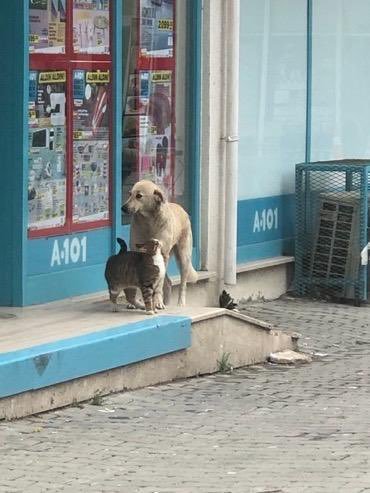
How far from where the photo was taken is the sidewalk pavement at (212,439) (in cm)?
664

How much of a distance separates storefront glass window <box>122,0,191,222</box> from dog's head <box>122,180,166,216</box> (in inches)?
55.2

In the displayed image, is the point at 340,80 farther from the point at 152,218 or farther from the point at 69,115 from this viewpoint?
the point at 152,218

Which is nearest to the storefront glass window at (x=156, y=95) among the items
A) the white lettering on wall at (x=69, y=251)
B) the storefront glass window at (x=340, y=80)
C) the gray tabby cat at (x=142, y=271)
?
the white lettering on wall at (x=69, y=251)

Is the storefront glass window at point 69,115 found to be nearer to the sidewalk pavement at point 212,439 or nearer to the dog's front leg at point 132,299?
the dog's front leg at point 132,299

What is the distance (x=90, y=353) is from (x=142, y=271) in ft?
3.72

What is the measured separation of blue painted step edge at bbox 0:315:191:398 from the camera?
7656mm

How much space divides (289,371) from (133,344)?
1.77 metres

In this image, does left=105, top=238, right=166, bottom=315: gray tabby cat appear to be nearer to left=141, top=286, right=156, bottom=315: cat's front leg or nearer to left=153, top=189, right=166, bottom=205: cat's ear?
left=141, top=286, right=156, bottom=315: cat's front leg

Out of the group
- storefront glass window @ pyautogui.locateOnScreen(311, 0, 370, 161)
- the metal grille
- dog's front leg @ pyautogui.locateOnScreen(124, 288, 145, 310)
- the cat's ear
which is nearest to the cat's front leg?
dog's front leg @ pyautogui.locateOnScreen(124, 288, 145, 310)

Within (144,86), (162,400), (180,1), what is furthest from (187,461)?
(180,1)

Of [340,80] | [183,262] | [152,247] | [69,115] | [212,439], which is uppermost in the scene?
[340,80]

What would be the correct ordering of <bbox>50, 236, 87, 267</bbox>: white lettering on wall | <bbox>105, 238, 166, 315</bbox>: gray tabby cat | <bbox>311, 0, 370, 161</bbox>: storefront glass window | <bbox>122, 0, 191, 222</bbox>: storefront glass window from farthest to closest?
<bbox>311, 0, 370, 161</bbox>: storefront glass window < <bbox>122, 0, 191, 222</bbox>: storefront glass window < <bbox>50, 236, 87, 267</bbox>: white lettering on wall < <bbox>105, 238, 166, 315</bbox>: gray tabby cat

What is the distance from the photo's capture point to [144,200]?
945cm

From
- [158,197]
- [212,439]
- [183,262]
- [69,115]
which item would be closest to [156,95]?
[69,115]
